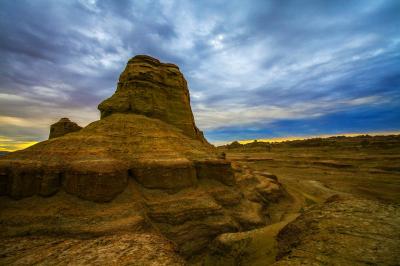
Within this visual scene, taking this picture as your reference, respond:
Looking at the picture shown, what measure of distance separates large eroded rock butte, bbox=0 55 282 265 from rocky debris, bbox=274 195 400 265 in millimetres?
5291

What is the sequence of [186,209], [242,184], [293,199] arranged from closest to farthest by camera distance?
[186,209]
[242,184]
[293,199]

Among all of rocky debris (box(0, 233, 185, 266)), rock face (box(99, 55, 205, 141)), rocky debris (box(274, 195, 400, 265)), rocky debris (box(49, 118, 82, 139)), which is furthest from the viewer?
rocky debris (box(49, 118, 82, 139))

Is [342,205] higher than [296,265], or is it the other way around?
[342,205]

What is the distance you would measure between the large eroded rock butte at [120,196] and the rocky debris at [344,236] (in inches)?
208

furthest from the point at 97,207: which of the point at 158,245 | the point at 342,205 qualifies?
the point at 342,205

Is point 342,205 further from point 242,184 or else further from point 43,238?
point 43,238

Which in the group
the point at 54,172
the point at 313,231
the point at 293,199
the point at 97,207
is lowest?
the point at 293,199

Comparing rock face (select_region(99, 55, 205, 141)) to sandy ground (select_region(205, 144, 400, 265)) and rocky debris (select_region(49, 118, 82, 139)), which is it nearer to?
rocky debris (select_region(49, 118, 82, 139))

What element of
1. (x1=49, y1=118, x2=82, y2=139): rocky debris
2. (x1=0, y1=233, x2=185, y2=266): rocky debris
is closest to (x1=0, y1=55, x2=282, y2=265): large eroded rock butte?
(x1=0, y1=233, x2=185, y2=266): rocky debris

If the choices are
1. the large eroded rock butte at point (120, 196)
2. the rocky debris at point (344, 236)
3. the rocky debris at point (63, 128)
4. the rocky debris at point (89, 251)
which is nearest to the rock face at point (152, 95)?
the large eroded rock butte at point (120, 196)

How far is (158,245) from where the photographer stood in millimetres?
11312

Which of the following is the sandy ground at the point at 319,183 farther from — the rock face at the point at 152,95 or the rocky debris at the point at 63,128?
the rocky debris at the point at 63,128

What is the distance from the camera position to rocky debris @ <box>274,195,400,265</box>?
8.07m

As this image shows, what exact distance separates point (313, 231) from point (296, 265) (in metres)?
2.45
